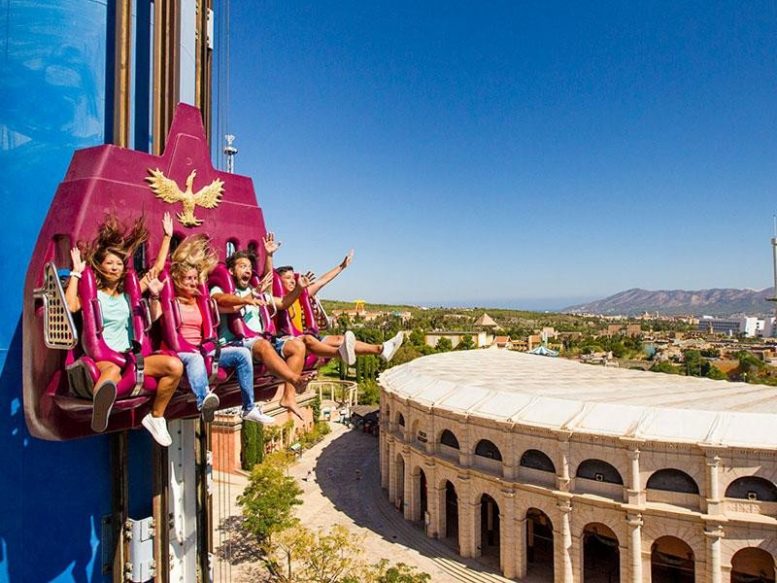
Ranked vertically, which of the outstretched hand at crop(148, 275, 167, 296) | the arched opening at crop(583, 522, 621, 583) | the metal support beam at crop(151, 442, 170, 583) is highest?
the outstretched hand at crop(148, 275, 167, 296)

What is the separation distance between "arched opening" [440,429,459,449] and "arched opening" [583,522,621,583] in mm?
10404

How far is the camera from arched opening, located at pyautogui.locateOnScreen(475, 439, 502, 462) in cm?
3659

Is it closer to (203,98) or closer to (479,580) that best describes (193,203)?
(203,98)

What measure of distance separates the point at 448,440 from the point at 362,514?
11.1m

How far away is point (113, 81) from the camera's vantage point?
11281 mm

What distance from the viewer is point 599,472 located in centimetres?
3203

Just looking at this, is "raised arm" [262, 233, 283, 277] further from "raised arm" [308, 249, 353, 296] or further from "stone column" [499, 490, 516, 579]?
"stone column" [499, 490, 516, 579]

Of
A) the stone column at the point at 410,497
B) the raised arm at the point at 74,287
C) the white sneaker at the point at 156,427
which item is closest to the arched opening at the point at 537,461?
the stone column at the point at 410,497

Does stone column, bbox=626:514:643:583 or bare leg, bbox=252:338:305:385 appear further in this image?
stone column, bbox=626:514:643:583

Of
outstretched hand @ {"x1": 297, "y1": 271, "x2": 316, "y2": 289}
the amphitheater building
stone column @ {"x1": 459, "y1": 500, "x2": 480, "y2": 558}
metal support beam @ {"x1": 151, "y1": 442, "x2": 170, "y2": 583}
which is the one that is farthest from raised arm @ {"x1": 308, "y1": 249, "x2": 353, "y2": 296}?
stone column @ {"x1": 459, "y1": 500, "x2": 480, "y2": 558}

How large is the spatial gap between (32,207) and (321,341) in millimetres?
6437

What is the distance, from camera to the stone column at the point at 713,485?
94.8 feet

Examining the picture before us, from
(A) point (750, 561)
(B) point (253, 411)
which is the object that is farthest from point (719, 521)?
(B) point (253, 411)

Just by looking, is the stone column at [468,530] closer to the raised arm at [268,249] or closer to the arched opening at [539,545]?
the arched opening at [539,545]
